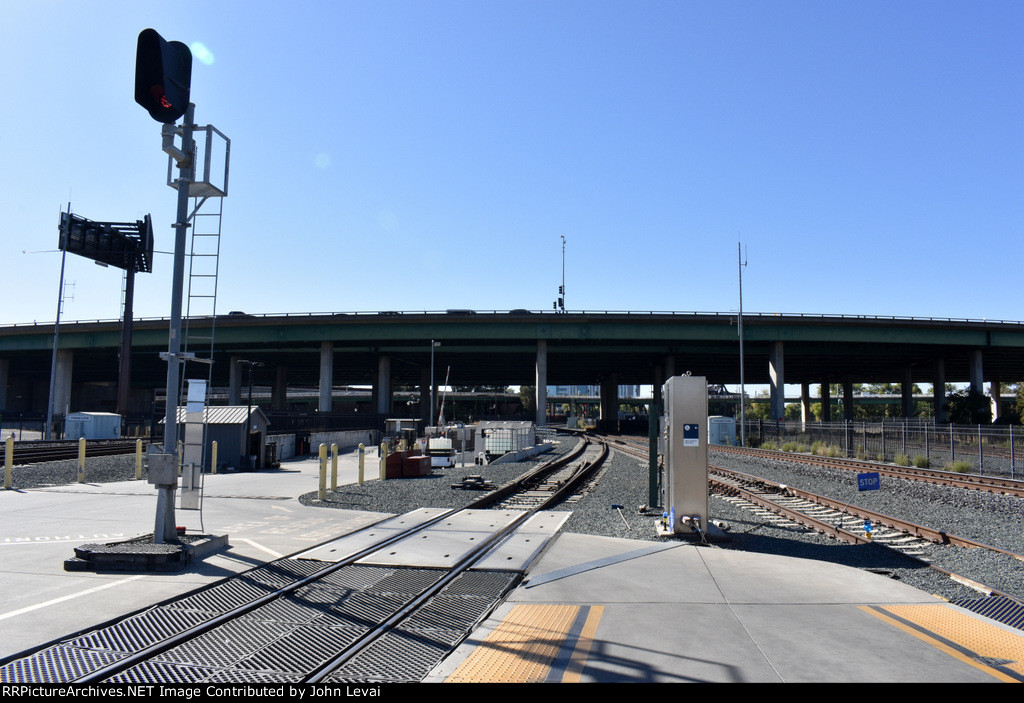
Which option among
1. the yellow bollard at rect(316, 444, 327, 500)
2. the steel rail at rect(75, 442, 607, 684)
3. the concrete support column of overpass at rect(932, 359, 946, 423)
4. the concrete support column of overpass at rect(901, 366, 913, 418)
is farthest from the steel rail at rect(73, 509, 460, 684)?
the concrete support column of overpass at rect(901, 366, 913, 418)

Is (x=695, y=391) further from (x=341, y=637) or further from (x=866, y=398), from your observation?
(x=866, y=398)

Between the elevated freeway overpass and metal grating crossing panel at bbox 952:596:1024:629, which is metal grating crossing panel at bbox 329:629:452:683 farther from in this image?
the elevated freeway overpass

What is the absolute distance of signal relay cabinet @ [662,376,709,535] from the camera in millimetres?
11586

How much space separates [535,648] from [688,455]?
6565 mm

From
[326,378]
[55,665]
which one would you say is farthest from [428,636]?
[326,378]

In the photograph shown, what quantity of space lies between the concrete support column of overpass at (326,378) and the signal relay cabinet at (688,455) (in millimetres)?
55164

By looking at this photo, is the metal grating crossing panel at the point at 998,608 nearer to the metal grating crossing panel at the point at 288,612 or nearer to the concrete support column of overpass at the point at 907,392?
the metal grating crossing panel at the point at 288,612

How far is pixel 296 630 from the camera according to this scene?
6.48 m

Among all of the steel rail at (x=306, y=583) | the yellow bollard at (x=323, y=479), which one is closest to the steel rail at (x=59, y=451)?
the yellow bollard at (x=323, y=479)

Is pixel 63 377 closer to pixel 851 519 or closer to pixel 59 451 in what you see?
pixel 59 451

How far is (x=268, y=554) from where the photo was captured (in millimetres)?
10047

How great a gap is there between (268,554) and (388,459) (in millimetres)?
12698

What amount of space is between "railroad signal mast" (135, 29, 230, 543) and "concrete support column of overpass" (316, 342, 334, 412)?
179 feet
